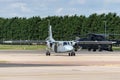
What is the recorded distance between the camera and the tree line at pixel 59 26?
126 m

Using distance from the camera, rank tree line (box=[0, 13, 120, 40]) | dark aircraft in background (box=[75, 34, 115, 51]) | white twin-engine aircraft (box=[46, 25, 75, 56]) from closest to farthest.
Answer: white twin-engine aircraft (box=[46, 25, 75, 56]) → dark aircraft in background (box=[75, 34, 115, 51]) → tree line (box=[0, 13, 120, 40])

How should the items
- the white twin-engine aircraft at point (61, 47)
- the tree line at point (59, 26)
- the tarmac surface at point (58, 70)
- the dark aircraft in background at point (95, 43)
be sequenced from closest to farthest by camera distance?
the tarmac surface at point (58, 70), the white twin-engine aircraft at point (61, 47), the dark aircraft in background at point (95, 43), the tree line at point (59, 26)

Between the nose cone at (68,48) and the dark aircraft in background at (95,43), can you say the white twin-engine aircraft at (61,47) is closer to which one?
the nose cone at (68,48)

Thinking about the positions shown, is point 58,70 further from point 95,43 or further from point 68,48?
point 95,43

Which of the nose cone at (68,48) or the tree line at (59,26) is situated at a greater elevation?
the tree line at (59,26)

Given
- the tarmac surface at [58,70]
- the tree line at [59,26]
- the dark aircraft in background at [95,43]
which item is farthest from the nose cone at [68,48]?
the tree line at [59,26]

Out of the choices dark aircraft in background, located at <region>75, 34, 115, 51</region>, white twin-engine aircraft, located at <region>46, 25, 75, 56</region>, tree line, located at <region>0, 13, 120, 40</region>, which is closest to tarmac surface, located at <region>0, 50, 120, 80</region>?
white twin-engine aircraft, located at <region>46, 25, 75, 56</region>

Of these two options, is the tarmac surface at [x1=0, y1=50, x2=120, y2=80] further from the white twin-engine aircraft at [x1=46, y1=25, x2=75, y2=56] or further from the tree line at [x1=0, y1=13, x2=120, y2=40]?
the tree line at [x1=0, y1=13, x2=120, y2=40]

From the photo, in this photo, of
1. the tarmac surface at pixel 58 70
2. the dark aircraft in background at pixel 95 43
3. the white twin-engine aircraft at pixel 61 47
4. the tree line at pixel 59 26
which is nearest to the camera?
the tarmac surface at pixel 58 70

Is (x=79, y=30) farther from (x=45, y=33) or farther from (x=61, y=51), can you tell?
(x=61, y=51)

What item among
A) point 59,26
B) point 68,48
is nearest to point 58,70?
point 68,48

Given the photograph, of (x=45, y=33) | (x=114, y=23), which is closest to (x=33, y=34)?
(x=45, y=33)

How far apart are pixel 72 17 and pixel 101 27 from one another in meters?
13.0

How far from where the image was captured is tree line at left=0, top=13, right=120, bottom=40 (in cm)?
12599
